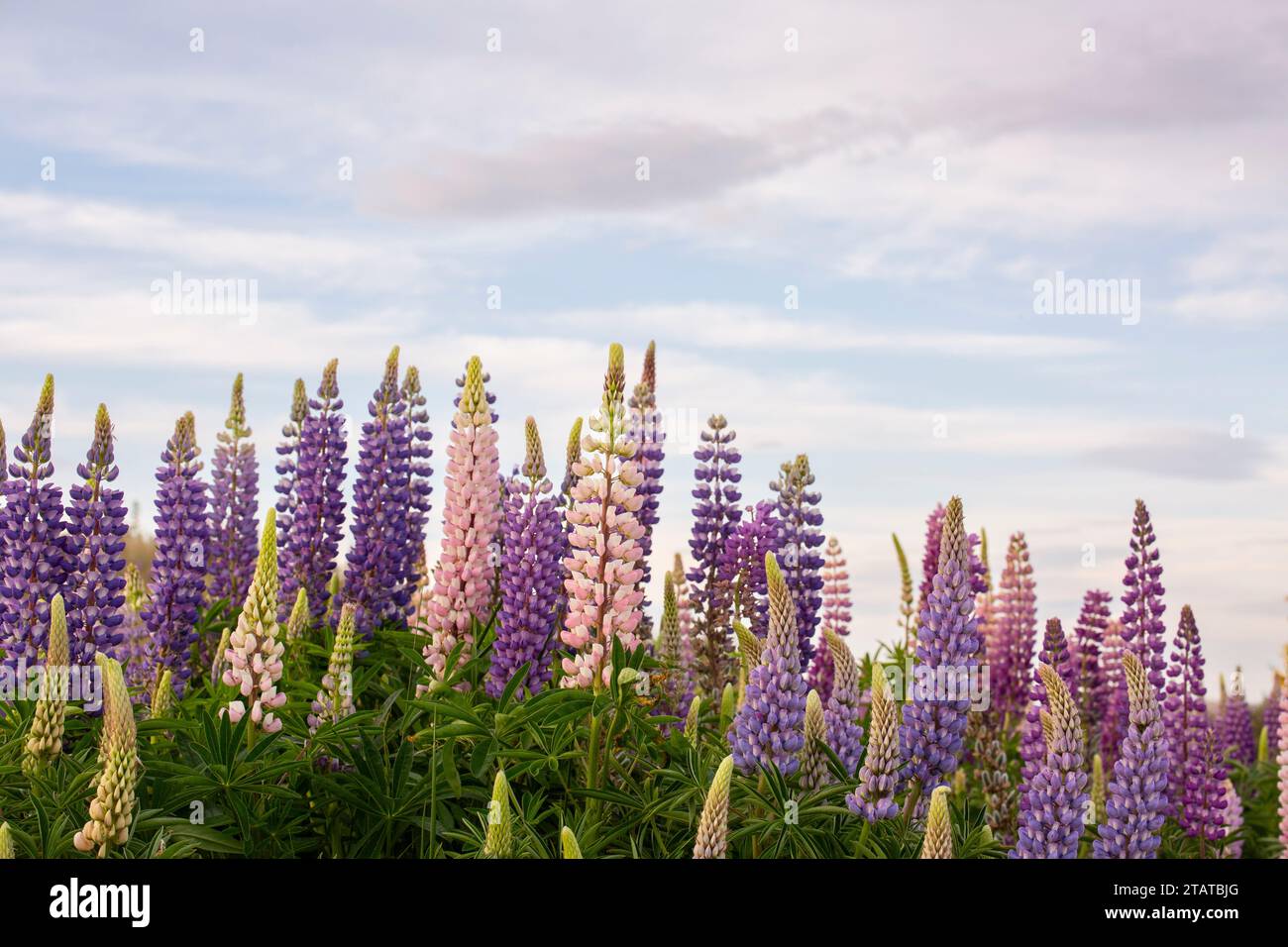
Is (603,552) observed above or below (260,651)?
above

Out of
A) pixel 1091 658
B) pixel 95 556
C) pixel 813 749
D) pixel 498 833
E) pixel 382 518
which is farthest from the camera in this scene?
pixel 1091 658

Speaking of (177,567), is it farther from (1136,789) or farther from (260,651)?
(1136,789)

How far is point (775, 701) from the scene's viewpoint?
6.54 m

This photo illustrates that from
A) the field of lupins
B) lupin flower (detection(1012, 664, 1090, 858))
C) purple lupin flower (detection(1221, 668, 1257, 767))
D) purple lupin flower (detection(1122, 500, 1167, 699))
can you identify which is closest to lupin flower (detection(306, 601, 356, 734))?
the field of lupins

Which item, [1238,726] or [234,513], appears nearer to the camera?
[234,513]

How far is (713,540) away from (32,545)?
477 cm

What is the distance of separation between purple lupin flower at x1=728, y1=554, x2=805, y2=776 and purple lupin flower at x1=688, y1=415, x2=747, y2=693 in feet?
8.93

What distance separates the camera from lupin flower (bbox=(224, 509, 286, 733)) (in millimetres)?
6871

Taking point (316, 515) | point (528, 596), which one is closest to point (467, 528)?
point (528, 596)

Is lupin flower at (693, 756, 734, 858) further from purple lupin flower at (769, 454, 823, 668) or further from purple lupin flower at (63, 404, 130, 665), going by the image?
purple lupin flower at (63, 404, 130, 665)

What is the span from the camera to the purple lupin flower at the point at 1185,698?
36.1 ft

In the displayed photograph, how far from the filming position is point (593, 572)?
7.29m
